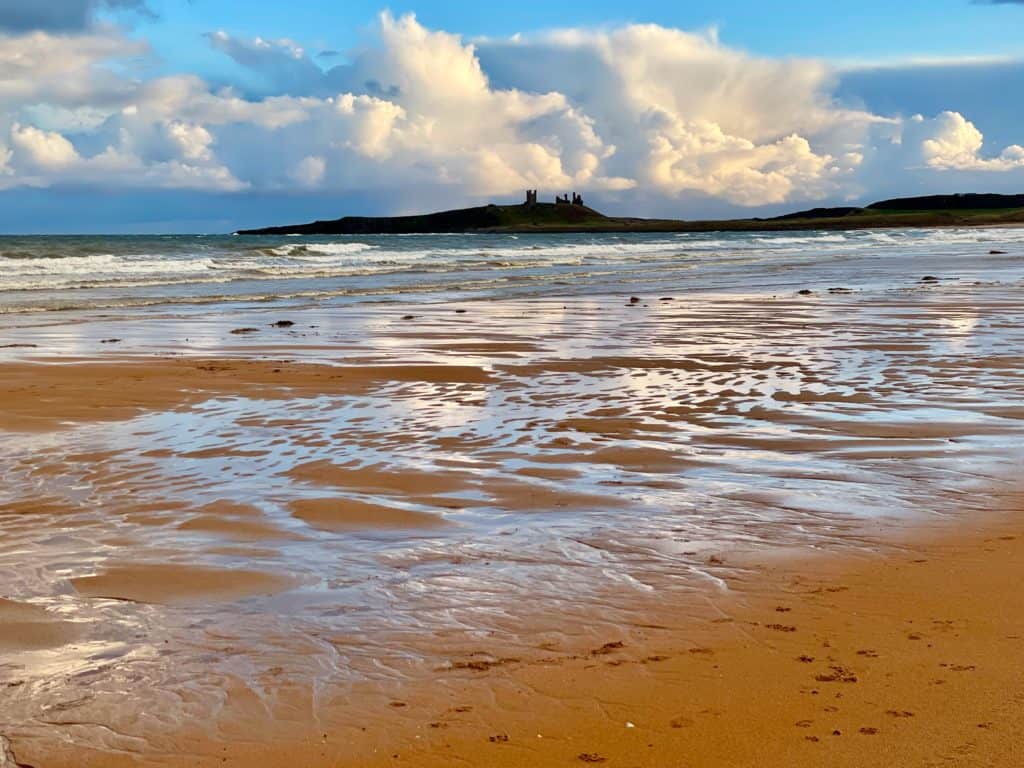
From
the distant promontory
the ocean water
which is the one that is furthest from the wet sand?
the distant promontory

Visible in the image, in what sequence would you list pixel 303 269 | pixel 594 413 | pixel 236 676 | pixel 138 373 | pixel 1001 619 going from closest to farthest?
pixel 236 676 → pixel 1001 619 → pixel 594 413 → pixel 138 373 → pixel 303 269

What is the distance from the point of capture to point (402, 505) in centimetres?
593

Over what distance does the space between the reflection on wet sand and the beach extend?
22mm

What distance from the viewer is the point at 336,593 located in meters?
4.48

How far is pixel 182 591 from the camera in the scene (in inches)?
178

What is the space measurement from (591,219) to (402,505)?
16136cm

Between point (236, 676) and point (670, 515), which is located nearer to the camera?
point (236, 676)

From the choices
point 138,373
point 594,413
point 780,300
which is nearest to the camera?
point 594,413

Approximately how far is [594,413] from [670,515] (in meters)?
3.03

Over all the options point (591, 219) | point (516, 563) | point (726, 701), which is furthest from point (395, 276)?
point (591, 219)

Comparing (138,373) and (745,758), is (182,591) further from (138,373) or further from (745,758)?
(138,373)

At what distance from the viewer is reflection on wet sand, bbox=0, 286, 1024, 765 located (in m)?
3.71

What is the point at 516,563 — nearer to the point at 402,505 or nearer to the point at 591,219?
the point at 402,505

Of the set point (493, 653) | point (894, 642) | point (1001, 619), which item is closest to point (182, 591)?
point (493, 653)
